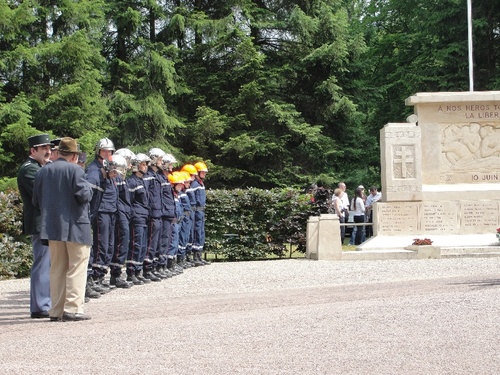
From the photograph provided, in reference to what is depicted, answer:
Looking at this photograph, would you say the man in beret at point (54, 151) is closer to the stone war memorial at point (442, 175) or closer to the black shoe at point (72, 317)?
the black shoe at point (72, 317)

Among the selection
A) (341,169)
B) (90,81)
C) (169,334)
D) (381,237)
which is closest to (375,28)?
(341,169)

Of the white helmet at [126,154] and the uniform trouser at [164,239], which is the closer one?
the white helmet at [126,154]

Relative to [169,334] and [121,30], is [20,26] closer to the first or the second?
[121,30]

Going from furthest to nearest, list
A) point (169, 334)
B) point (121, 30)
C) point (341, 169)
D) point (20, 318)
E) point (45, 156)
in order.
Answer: point (341, 169)
point (121, 30)
point (45, 156)
point (20, 318)
point (169, 334)

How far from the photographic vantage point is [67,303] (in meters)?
9.34

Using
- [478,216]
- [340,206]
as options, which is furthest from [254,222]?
[478,216]

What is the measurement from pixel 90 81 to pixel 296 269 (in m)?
13.3

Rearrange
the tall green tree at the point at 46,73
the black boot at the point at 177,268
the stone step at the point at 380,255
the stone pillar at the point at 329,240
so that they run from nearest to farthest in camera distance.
A: 1. the black boot at the point at 177,268
2. the stone step at the point at 380,255
3. the stone pillar at the point at 329,240
4. the tall green tree at the point at 46,73

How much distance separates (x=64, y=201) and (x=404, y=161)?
39.4 ft

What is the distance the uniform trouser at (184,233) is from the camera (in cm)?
1686

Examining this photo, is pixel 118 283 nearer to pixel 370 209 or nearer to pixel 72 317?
pixel 72 317

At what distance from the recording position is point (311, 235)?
19.5 metres

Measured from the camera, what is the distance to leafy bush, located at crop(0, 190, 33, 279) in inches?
634

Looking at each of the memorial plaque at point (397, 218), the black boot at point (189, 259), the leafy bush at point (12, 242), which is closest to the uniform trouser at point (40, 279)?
the leafy bush at point (12, 242)
